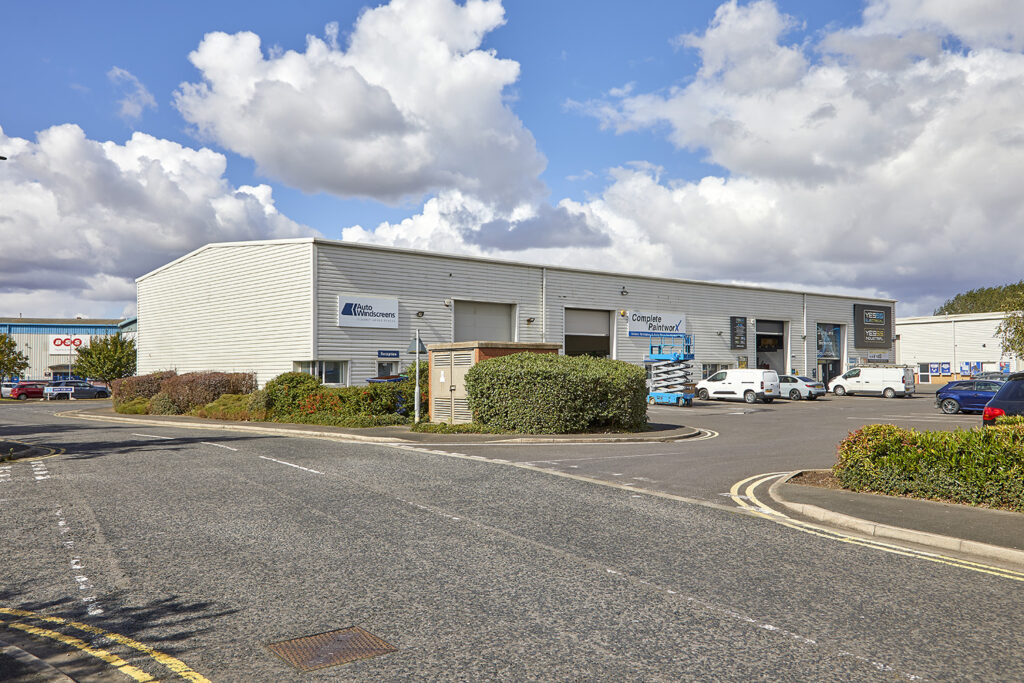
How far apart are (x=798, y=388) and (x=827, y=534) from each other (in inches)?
1442

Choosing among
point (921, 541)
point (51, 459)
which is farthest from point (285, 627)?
point (51, 459)

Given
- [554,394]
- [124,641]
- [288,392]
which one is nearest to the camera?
[124,641]

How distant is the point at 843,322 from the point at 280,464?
53353mm

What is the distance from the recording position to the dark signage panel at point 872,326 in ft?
191

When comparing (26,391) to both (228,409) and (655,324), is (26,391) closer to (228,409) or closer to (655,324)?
(228,409)

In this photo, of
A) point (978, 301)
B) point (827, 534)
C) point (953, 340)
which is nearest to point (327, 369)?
point (827, 534)

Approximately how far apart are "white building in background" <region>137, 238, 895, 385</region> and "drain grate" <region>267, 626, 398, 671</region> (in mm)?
28038

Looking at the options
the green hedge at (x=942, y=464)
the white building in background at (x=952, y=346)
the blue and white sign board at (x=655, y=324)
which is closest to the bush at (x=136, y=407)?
the blue and white sign board at (x=655, y=324)

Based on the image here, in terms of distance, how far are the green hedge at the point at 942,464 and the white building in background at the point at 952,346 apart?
62.6 meters

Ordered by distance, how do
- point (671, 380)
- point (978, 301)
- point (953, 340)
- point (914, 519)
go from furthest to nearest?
point (978, 301) < point (953, 340) < point (671, 380) < point (914, 519)

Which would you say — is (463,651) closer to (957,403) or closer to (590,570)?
(590,570)

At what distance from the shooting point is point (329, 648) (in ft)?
15.5

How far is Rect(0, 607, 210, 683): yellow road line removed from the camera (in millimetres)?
4320

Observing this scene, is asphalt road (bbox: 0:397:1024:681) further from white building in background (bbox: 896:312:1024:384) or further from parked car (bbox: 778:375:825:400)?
white building in background (bbox: 896:312:1024:384)
